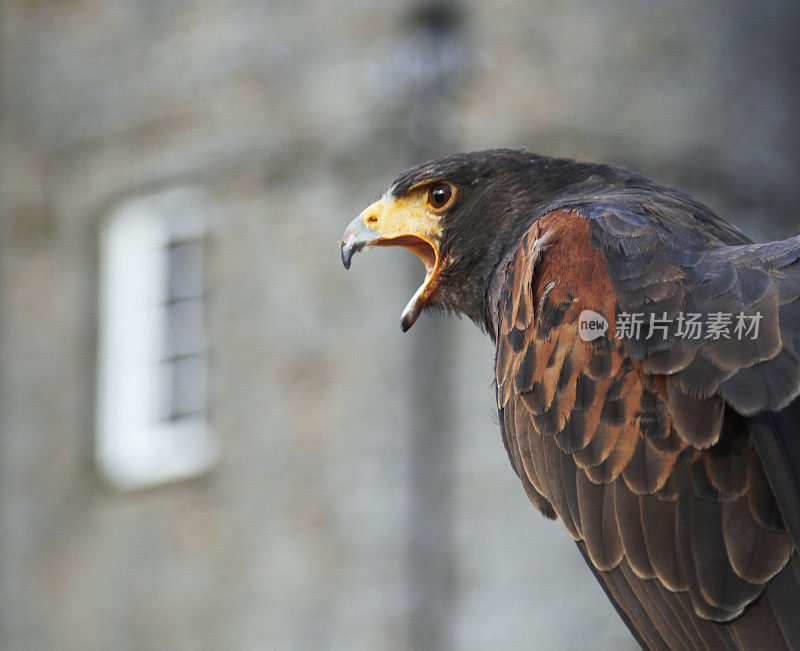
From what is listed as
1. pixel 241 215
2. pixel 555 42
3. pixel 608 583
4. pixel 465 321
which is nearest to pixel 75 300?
pixel 241 215

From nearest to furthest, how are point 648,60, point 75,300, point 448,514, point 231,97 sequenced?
point 448,514
point 648,60
point 231,97
point 75,300

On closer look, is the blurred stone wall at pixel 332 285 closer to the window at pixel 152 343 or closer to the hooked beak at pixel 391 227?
the window at pixel 152 343


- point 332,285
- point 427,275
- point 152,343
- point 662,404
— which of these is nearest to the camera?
point 662,404

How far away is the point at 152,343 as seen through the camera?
14094mm

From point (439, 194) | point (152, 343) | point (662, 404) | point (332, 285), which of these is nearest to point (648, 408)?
point (662, 404)

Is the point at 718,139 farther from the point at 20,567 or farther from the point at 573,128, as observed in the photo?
the point at 20,567

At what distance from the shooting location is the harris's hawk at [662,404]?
3477 millimetres

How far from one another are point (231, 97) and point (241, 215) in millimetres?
1160

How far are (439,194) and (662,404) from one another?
125cm

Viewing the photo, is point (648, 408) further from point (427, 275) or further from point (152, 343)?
point (152, 343)

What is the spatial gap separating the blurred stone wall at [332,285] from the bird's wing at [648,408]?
7663 mm

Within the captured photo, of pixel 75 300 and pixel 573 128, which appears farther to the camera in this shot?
pixel 75 300

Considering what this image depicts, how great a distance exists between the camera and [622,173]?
4.53 m

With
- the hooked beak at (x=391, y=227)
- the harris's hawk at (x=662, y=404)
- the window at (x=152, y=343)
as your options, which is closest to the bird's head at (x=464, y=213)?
the hooked beak at (x=391, y=227)
